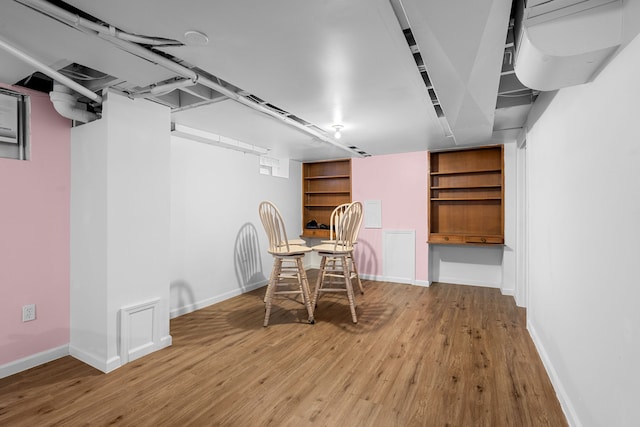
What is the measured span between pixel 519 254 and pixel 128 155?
4164mm

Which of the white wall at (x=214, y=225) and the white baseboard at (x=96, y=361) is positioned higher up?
the white wall at (x=214, y=225)

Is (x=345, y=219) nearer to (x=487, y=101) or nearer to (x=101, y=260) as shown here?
(x=487, y=101)

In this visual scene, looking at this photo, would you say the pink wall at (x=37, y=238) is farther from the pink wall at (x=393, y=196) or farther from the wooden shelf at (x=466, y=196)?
the wooden shelf at (x=466, y=196)

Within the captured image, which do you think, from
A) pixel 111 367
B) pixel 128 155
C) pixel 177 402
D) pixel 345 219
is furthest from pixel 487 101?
pixel 111 367

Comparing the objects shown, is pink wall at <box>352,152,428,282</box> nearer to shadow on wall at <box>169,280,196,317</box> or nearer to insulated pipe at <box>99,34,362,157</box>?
insulated pipe at <box>99,34,362,157</box>

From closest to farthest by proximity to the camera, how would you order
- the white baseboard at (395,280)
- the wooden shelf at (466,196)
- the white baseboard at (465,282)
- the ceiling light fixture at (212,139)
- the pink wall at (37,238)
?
1. the pink wall at (37,238)
2. the ceiling light fixture at (212,139)
3. the wooden shelf at (466,196)
4. the white baseboard at (465,282)
5. the white baseboard at (395,280)

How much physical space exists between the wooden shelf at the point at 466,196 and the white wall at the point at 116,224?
11.9 ft

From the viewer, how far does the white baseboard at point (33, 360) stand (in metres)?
2.10

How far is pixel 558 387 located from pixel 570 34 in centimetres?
192

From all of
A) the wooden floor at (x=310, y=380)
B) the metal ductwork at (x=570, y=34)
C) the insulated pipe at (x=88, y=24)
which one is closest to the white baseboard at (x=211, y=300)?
the wooden floor at (x=310, y=380)

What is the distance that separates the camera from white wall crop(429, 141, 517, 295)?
4121mm

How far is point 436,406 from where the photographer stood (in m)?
1.79

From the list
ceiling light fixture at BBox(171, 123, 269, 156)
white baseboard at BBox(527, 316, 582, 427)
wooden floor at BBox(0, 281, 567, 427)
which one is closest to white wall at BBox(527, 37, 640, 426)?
white baseboard at BBox(527, 316, 582, 427)

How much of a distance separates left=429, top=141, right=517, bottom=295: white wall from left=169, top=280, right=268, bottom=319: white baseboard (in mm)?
2705
